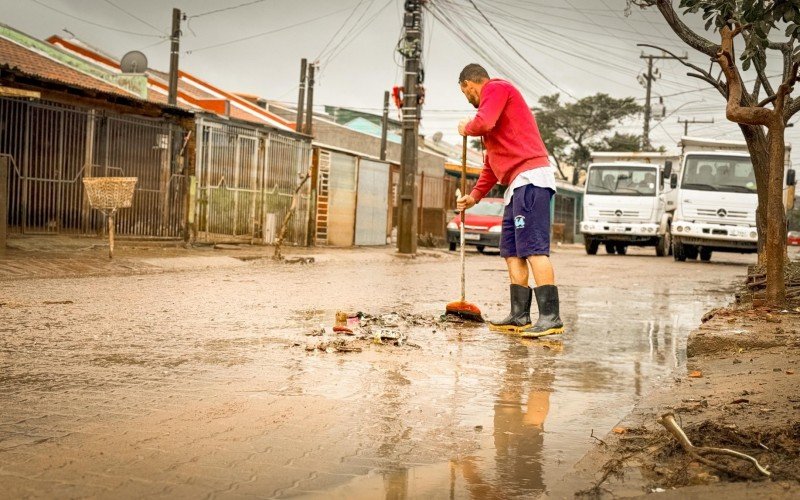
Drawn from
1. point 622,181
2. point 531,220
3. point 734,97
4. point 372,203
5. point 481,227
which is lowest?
point 481,227

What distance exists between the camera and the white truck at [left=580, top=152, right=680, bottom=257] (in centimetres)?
2711

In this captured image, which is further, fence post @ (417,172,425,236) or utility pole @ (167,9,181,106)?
fence post @ (417,172,425,236)

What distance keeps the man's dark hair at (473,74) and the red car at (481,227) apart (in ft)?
57.5

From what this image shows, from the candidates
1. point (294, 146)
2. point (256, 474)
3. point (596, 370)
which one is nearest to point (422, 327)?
point (596, 370)

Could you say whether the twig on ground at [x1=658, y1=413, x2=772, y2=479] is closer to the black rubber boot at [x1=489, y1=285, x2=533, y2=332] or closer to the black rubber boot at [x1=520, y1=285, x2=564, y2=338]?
the black rubber boot at [x1=520, y1=285, x2=564, y2=338]

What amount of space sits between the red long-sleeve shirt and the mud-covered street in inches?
53.6

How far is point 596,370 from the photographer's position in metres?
5.55

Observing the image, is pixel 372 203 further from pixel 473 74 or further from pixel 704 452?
pixel 704 452

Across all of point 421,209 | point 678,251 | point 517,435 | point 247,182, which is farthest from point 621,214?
point 517,435

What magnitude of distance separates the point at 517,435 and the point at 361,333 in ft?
9.72

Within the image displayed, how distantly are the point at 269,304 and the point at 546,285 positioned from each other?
303 centimetres

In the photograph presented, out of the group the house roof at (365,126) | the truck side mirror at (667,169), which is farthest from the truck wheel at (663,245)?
the house roof at (365,126)

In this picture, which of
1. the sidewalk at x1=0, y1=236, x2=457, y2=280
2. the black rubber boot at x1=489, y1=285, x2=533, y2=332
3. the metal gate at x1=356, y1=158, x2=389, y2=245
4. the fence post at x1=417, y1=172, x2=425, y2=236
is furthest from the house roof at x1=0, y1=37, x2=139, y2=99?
the black rubber boot at x1=489, y1=285, x2=533, y2=332

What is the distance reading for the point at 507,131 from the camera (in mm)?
7152
